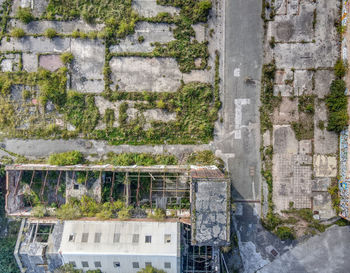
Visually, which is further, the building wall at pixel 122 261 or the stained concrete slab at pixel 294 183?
the stained concrete slab at pixel 294 183

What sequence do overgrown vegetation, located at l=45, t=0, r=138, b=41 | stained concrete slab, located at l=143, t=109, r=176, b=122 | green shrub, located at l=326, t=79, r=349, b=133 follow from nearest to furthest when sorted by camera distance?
green shrub, located at l=326, t=79, r=349, b=133 < overgrown vegetation, located at l=45, t=0, r=138, b=41 < stained concrete slab, located at l=143, t=109, r=176, b=122

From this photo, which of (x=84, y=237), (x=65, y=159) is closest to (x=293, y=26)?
(x=65, y=159)

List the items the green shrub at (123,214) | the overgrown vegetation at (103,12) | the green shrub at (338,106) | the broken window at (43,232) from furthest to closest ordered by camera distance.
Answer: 1. the overgrown vegetation at (103,12)
2. the green shrub at (338,106)
3. the broken window at (43,232)
4. the green shrub at (123,214)

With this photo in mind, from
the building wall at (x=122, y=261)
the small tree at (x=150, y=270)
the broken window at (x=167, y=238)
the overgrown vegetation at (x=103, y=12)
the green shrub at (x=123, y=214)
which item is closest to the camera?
the small tree at (x=150, y=270)

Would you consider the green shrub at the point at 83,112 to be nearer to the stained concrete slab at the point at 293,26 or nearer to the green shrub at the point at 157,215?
the green shrub at the point at 157,215

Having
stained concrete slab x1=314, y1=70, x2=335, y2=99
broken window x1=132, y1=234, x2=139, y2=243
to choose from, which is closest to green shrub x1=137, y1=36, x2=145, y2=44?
stained concrete slab x1=314, y1=70, x2=335, y2=99

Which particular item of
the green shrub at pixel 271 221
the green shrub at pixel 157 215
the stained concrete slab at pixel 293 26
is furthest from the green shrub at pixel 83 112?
the green shrub at pixel 271 221

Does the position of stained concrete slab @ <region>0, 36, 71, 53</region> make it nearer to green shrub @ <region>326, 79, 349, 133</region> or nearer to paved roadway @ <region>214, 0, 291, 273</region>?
paved roadway @ <region>214, 0, 291, 273</region>
